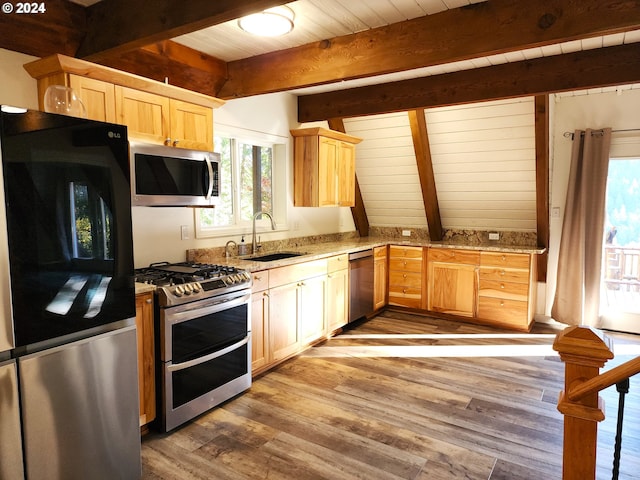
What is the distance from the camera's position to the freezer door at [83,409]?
1759 mm

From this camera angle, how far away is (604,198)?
4.50 m

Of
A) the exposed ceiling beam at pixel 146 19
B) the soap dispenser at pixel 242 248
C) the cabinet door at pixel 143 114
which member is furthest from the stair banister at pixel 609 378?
the soap dispenser at pixel 242 248

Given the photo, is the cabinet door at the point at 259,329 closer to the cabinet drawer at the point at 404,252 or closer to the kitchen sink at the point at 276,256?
the kitchen sink at the point at 276,256

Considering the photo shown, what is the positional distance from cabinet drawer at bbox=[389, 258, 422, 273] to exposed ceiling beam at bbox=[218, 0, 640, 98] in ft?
9.49

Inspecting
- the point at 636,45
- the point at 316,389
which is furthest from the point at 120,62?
the point at 636,45

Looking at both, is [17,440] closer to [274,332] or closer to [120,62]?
[274,332]

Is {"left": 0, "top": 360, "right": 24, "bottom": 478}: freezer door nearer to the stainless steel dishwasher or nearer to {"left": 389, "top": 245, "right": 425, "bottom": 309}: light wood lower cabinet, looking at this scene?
the stainless steel dishwasher

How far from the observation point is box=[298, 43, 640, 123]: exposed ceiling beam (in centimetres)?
333

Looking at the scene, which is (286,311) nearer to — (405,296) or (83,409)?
(83,409)

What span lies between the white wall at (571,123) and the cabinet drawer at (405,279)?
1498mm

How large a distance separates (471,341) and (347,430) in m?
2.23

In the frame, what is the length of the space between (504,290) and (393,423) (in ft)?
8.65

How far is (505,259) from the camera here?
15.6 ft

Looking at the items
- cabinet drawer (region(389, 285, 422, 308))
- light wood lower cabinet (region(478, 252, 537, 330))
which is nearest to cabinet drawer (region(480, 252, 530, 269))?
light wood lower cabinet (region(478, 252, 537, 330))
